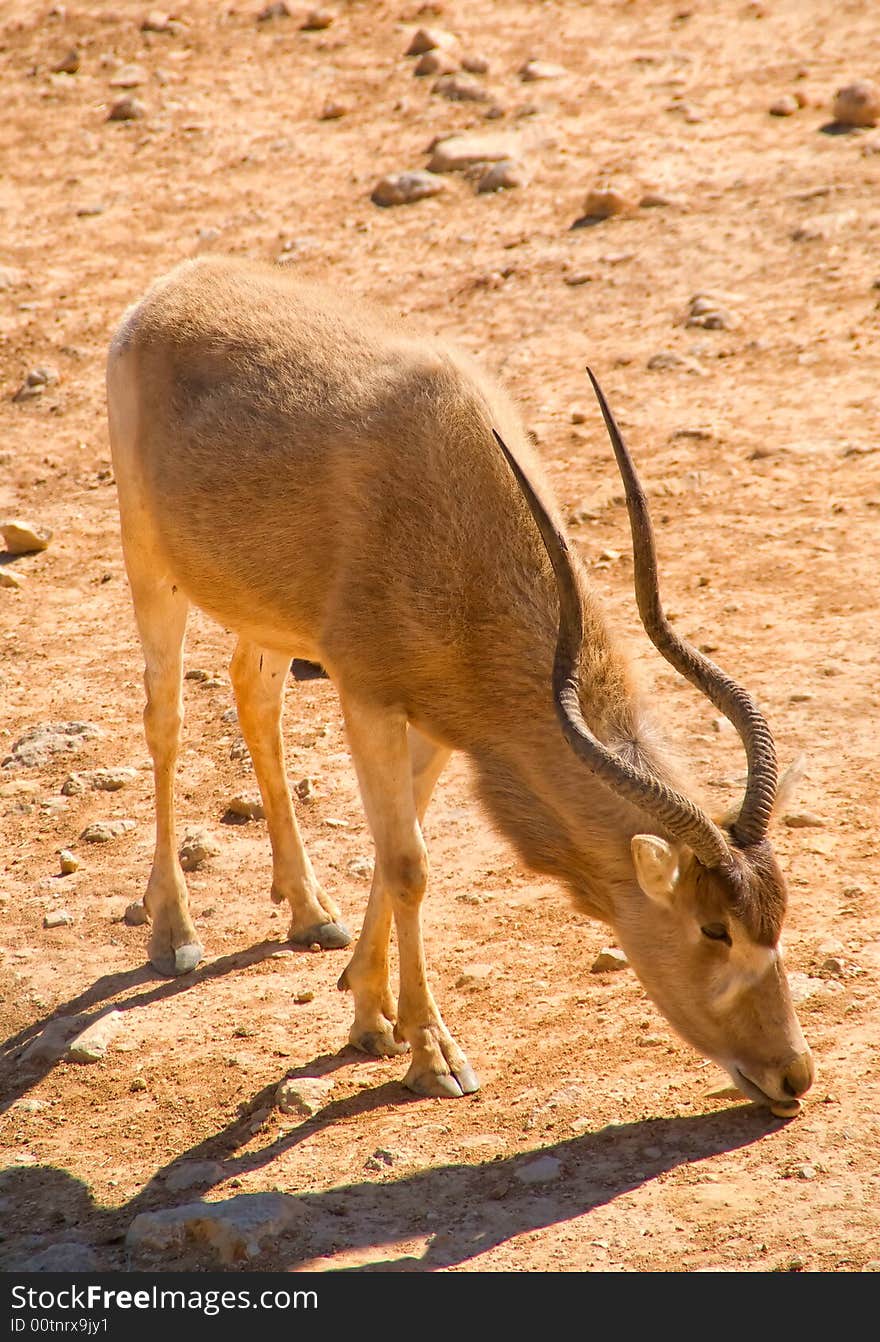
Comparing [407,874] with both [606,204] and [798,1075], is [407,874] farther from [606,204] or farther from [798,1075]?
[606,204]

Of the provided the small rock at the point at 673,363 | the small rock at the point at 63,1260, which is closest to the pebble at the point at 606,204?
the small rock at the point at 673,363

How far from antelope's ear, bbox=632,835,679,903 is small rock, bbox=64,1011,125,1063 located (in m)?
2.83

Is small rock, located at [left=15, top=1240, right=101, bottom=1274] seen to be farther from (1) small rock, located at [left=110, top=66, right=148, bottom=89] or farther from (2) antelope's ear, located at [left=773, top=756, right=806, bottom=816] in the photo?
(1) small rock, located at [left=110, top=66, right=148, bottom=89]

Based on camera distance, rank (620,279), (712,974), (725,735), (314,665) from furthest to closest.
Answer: (620,279) → (314,665) → (725,735) → (712,974)

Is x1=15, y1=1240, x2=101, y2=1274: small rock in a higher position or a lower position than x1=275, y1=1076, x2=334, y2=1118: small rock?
higher

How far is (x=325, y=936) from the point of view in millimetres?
7977

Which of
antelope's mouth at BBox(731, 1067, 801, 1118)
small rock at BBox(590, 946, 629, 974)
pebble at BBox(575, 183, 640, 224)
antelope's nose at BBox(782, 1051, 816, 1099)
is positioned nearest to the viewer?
antelope's nose at BBox(782, 1051, 816, 1099)

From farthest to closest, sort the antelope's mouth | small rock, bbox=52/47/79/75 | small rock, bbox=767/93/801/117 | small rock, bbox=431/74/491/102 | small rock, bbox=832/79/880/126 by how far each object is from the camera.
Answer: small rock, bbox=52/47/79/75, small rock, bbox=431/74/491/102, small rock, bbox=767/93/801/117, small rock, bbox=832/79/880/126, the antelope's mouth

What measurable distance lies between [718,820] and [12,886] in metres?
4.17

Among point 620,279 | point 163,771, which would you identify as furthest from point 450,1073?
point 620,279

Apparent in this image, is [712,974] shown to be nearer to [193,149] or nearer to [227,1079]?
[227,1079]

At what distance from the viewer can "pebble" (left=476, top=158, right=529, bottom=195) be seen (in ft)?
53.3

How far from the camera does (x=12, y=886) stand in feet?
27.7

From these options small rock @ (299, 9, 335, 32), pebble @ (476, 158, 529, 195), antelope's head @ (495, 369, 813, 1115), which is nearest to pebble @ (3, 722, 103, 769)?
antelope's head @ (495, 369, 813, 1115)
